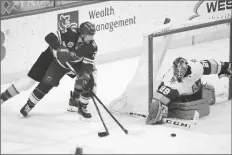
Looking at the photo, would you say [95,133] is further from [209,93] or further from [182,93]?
[209,93]

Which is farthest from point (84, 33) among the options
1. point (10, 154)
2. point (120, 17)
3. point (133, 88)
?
point (120, 17)

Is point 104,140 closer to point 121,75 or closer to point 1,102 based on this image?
point 1,102

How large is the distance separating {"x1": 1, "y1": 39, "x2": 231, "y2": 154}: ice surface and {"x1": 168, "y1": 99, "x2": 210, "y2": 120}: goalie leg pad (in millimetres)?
87

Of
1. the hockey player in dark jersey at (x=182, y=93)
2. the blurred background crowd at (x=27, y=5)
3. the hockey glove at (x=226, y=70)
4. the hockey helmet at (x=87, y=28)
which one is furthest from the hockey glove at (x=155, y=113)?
the blurred background crowd at (x=27, y=5)

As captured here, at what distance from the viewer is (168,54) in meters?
7.18

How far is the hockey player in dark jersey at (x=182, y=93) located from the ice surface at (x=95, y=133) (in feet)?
0.39

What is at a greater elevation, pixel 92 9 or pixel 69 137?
pixel 92 9

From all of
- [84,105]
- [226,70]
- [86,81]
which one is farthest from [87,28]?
[226,70]

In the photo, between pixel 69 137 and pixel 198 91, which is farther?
pixel 198 91

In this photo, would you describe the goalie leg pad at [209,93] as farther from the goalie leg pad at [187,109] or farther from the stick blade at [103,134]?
the stick blade at [103,134]

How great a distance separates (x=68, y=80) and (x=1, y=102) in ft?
3.84

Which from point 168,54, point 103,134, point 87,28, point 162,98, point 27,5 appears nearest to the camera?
point 103,134

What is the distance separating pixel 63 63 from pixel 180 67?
3.21ft

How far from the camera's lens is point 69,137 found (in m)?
6.43
